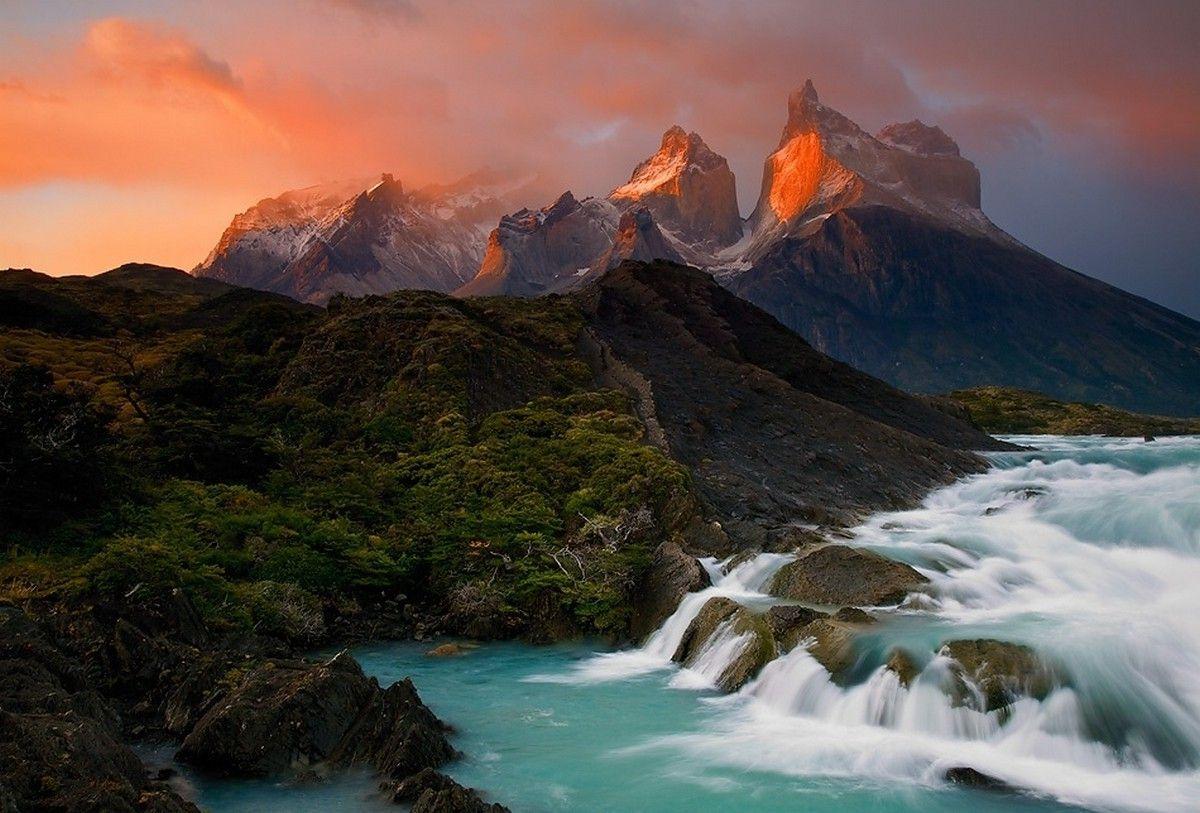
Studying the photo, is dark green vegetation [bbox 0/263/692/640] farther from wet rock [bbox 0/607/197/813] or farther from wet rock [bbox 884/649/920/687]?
wet rock [bbox 884/649/920/687]

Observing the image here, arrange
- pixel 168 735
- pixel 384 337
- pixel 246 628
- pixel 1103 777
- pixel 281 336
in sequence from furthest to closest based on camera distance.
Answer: pixel 281 336 < pixel 384 337 < pixel 246 628 < pixel 168 735 < pixel 1103 777

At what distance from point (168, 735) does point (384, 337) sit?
2819cm

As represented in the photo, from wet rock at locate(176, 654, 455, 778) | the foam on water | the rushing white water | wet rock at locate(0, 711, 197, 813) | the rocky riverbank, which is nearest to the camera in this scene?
wet rock at locate(0, 711, 197, 813)

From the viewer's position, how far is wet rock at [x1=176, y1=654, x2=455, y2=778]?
13.4m

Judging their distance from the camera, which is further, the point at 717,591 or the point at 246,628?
the point at 717,591

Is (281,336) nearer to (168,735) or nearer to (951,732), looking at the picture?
(168,735)

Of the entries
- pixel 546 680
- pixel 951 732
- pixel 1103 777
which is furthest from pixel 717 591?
pixel 1103 777

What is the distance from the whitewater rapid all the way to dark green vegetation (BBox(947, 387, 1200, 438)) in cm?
5963

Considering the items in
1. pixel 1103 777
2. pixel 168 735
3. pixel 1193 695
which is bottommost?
pixel 168 735

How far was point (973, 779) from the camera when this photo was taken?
13.6 m

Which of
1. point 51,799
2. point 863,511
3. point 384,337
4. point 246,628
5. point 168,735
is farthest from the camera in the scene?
point 384,337

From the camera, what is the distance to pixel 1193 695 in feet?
49.7

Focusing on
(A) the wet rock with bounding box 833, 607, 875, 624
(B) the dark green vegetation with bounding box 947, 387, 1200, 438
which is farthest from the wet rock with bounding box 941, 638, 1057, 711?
(B) the dark green vegetation with bounding box 947, 387, 1200, 438

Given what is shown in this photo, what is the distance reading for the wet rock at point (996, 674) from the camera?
50.0 feet
